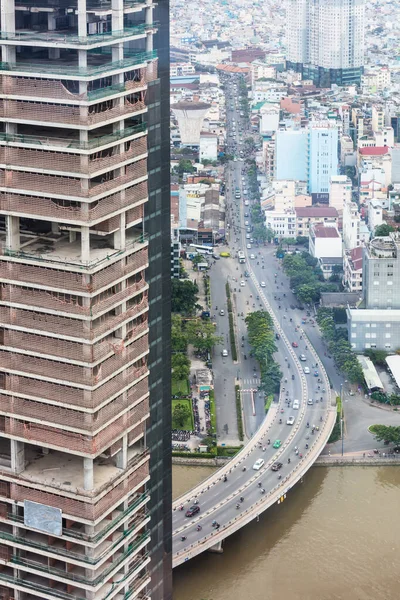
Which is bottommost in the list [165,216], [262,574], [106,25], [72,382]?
[262,574]

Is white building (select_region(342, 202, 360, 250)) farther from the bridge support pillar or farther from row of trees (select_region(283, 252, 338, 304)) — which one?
the bridge support pillar

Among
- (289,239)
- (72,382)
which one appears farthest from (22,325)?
(289,239)

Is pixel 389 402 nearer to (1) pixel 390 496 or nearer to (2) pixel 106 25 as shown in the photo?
(1) pixel 390 496

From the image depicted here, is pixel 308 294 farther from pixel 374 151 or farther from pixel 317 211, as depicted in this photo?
pixel 374 151

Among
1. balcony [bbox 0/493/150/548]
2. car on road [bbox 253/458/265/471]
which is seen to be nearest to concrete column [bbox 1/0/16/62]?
balcony [bbox 0/493/150/548]

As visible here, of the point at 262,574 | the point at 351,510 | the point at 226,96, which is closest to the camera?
the point at 262,574

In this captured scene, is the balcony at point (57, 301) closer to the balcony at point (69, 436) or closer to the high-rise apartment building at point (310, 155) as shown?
the balcony at point (69, 436)
